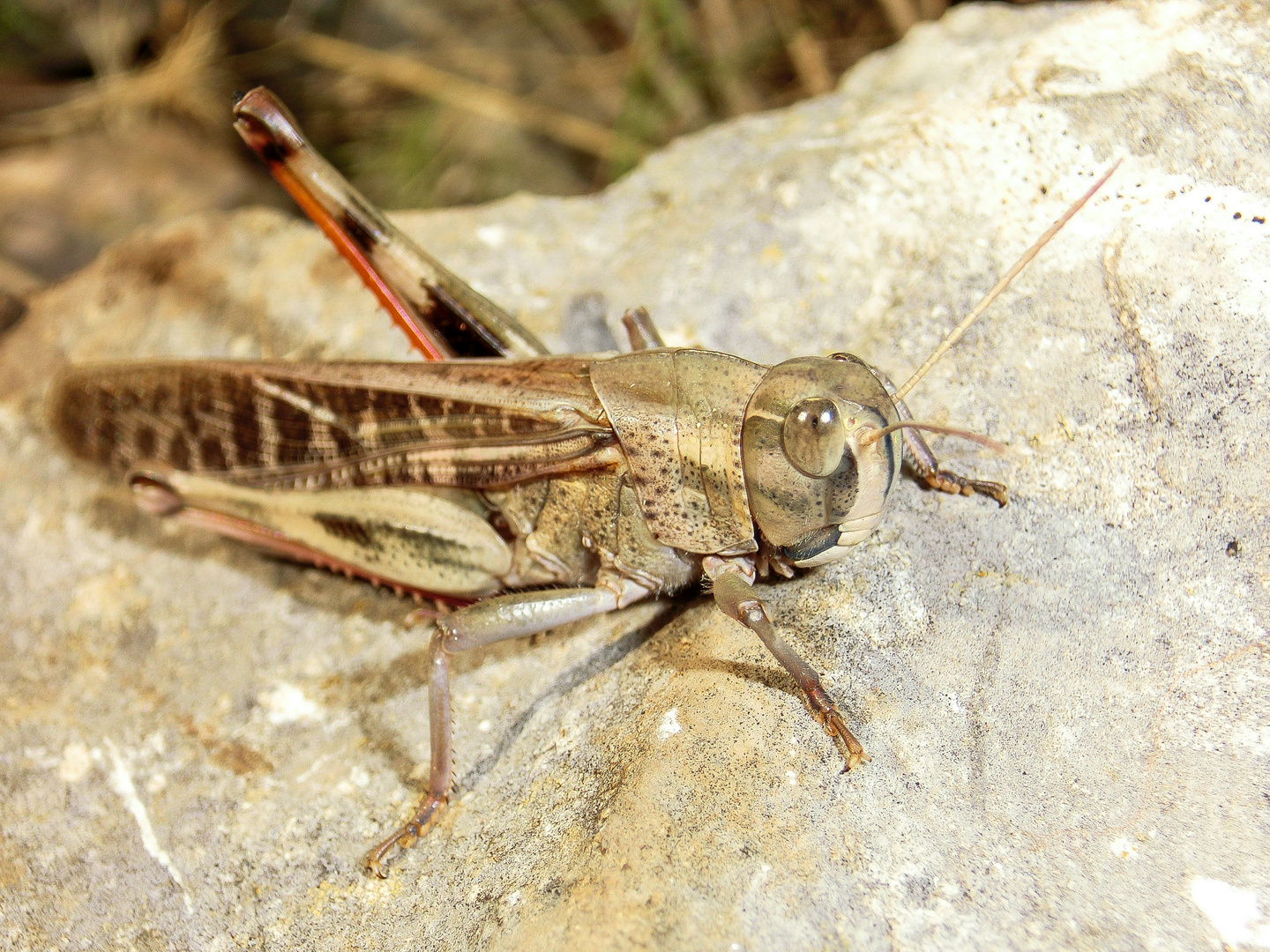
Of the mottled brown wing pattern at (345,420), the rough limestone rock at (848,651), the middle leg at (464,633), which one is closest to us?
the rough limestone rock at (848,651)

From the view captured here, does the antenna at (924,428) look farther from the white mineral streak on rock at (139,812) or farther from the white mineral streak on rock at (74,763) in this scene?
the white mineral streak on rock at (74,763)

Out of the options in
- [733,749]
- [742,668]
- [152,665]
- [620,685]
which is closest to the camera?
[733,749]

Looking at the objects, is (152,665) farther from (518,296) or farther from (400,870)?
(518,296)

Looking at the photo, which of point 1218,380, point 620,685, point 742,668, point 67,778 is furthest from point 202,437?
point 1218,380

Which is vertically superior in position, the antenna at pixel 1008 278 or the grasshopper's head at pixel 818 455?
the antenna at pixel 1008 278

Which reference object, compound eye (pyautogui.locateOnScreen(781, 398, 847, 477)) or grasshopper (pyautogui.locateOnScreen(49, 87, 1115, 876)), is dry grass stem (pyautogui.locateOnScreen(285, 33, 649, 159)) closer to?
grasshopper (pyautogui.locateOnScreen(49, 87, 1115, 876))

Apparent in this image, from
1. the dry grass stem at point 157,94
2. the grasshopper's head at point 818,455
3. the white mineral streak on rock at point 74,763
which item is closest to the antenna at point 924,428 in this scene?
the grasshopper's head at point 818,455

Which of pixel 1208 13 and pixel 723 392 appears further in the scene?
pixel 1208 13
